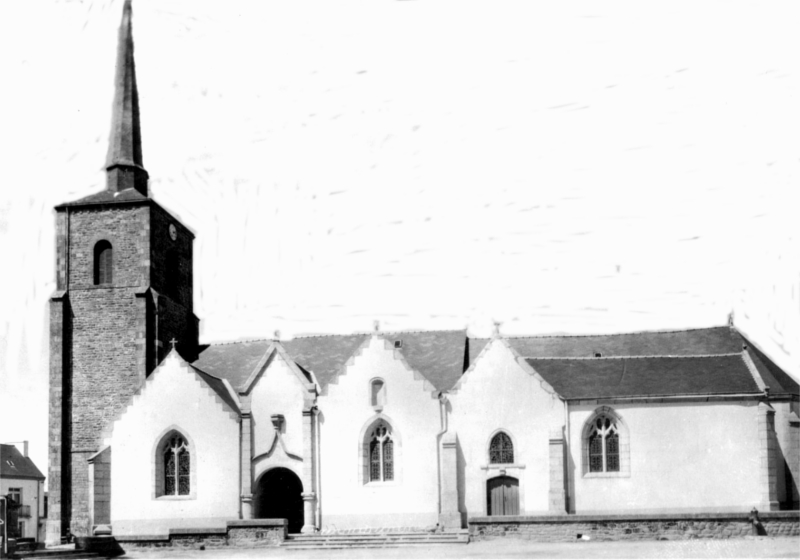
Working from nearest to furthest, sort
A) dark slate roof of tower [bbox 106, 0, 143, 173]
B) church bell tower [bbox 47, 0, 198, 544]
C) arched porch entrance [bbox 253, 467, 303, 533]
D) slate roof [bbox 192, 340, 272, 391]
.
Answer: arched porch entrance [bbox 253, 467, 303, 533] → church bell tower [bbox 47, 0, 198, 544] → slate roof [bbox 192, 340, 272, 391] → dark slate roof of tower [bbox 106, 0, 143, 173]

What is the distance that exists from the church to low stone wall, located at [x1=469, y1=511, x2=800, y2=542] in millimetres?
4455

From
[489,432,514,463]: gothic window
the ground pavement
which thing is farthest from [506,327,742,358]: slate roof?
the ground pavement

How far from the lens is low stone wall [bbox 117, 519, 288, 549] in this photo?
34000mm

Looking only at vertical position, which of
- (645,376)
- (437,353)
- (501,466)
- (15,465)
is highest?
(437,353)

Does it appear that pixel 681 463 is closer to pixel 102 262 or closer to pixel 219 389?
pixel 219 389

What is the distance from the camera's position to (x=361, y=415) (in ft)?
131

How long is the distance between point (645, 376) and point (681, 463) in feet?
12.1

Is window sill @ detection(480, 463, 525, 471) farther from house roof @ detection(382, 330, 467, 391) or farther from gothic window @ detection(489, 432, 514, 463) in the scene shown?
house roof @ detection(382, 330, 467, 391)

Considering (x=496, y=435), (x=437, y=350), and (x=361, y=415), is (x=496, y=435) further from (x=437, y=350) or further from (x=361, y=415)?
(x=437, y=350)

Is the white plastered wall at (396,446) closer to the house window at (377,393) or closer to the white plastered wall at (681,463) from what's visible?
the house window at (377,393)

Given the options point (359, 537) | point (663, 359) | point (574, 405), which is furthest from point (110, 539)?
point (663, 359)

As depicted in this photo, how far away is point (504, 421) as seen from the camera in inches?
1543

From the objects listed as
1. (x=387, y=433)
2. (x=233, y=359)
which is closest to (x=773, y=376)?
(x=387, y=433)

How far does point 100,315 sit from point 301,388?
9667 millimetres
